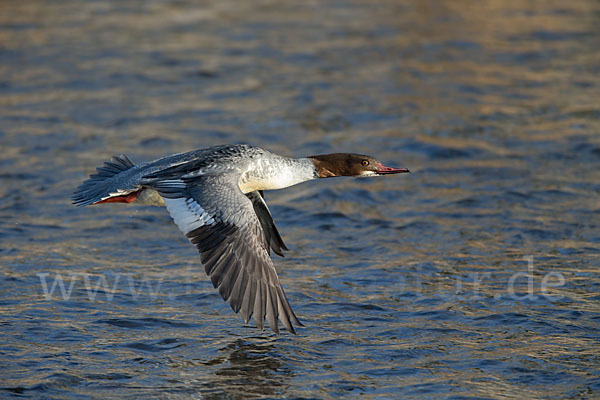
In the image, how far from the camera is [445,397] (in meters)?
4.98

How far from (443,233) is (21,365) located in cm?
377

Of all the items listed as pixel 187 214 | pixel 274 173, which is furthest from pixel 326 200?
pixel 187 214

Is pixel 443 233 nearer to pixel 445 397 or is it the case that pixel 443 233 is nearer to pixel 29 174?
pixel 445 397

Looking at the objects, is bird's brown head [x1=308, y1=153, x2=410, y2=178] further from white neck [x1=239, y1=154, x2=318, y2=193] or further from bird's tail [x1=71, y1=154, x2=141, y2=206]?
bird's tail [x1=71, y1=154, x2=141, y2=206]

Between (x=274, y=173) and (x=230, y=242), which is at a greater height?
(x=274, y=173)

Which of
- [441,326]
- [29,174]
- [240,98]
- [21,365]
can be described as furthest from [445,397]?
[240,98]

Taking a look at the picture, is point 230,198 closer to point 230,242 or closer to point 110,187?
point 230,242

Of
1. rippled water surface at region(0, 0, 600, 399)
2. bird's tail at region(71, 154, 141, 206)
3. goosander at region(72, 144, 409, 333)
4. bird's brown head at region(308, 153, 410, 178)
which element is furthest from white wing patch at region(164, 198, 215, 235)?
bird's brown head at region(308, 153, 410, 178)

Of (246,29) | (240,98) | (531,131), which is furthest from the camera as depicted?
(246,29)

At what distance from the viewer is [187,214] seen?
5.68 m

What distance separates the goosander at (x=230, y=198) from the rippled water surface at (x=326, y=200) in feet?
1.55

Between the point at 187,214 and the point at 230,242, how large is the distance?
40 cm

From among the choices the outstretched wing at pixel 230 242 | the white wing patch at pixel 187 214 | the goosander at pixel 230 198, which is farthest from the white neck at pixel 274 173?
the white wing patch at pixel 187 214

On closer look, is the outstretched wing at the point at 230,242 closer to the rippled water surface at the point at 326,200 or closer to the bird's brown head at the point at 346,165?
the rippled water surface at the point at 326,200
